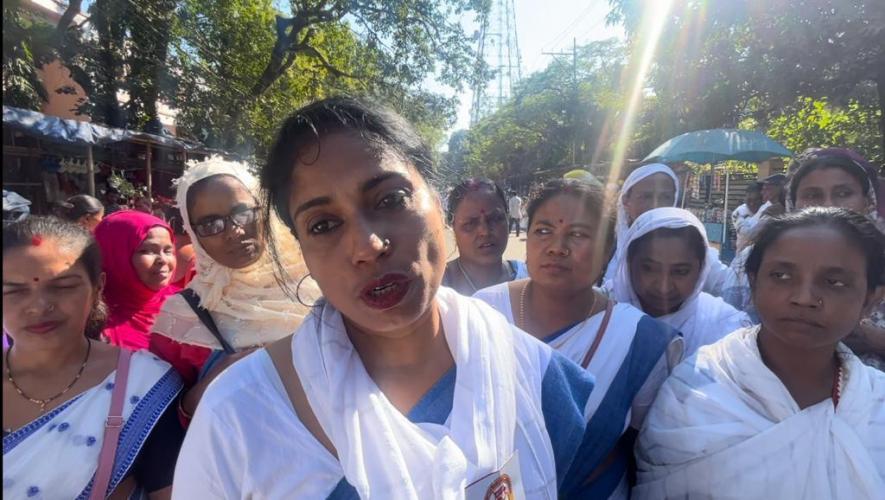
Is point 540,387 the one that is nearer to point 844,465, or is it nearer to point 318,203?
point 318,203

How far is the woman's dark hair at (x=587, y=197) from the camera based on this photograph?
1.86 meters

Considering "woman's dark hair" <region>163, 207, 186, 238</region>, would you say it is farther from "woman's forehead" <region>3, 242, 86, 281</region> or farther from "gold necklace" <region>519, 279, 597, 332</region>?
"gold necklace" <region>519, 279, 597, 332</region>

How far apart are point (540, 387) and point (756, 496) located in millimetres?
706

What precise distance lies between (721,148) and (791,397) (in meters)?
5.97

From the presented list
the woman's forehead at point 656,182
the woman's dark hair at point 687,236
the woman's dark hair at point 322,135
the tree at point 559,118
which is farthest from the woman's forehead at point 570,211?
the tree at point 559,118

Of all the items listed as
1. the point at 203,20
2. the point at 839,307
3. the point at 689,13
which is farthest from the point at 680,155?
the point at 203,20

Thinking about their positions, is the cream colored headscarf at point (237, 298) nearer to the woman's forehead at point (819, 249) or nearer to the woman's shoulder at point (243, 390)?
the woman's shoulder at point (243, 390)

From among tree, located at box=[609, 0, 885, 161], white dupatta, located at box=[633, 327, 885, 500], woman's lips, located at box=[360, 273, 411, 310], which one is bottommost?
white dupatta, located at box=[633, 327, 885, 500]

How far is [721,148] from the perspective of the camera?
257 inches

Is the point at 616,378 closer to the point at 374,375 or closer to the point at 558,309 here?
the point at 558,309

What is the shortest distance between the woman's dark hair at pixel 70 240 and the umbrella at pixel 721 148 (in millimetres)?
6681

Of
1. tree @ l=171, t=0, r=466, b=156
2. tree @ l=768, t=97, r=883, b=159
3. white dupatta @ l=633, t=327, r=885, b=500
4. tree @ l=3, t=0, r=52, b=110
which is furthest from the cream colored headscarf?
tree @ l=768, t=97, r=883, b=159

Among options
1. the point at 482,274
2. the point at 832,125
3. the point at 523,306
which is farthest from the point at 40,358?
the point at 832,125

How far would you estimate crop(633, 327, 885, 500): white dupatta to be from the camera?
1.35m
